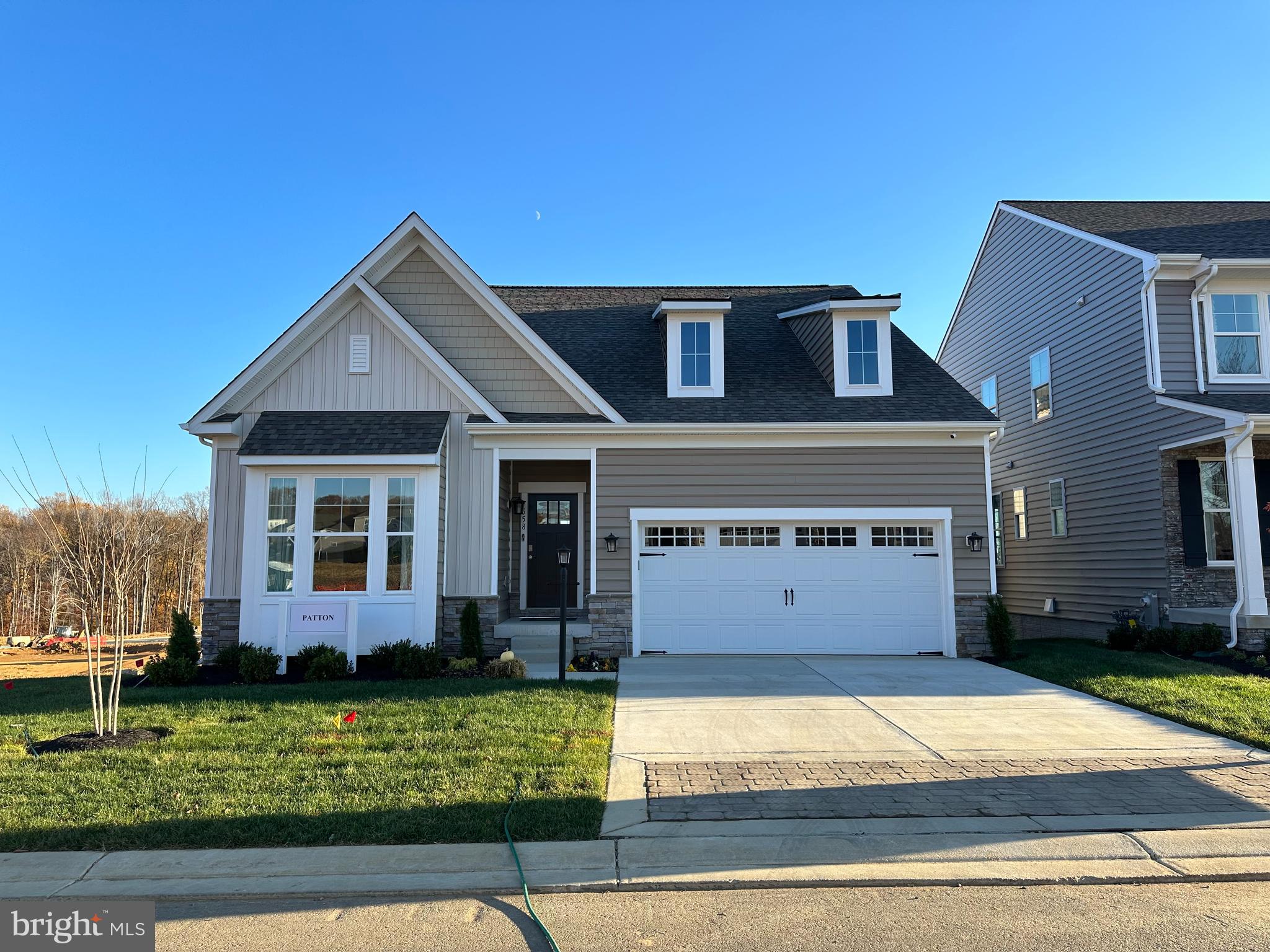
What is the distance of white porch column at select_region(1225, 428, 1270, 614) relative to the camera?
40.2ft

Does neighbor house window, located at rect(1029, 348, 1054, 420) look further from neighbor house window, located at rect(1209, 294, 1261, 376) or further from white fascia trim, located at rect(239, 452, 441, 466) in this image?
white fascia trim, located at rect(239, 452, 441, 466)

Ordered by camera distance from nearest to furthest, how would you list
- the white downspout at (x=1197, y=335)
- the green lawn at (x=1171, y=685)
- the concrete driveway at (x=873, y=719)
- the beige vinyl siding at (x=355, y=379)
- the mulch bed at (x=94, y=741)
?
the mulch bed at (x=94, y=741), the concrete driveway at (x=873, y=719), the green lawn at (x=1171, y=685), the beige vinyl siding at (x=355, y=379), the white downspout at (x=1197, y=335)

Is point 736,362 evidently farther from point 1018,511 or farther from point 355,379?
point 1018,511

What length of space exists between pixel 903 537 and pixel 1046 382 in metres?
6.64

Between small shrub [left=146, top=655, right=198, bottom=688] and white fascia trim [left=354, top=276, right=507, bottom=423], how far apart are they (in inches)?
213

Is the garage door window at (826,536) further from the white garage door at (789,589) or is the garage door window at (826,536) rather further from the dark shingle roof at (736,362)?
the dark shingle roof at (736,362)

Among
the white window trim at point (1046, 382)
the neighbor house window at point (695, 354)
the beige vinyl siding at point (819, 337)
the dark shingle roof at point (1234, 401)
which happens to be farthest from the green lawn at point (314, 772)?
the white window trim at point (1046, 382)

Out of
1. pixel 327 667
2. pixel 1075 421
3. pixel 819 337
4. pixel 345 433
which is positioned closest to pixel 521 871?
pixel 327 667

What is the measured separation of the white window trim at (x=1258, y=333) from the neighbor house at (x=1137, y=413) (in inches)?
0.8

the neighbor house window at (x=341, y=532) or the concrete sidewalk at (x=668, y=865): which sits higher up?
the neighbor house window at (x=341, y=532)

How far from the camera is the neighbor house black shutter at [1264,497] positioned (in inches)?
543

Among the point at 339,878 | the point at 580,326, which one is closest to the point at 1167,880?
the point at 339,878

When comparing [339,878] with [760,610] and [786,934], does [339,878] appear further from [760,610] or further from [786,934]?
[760,610]

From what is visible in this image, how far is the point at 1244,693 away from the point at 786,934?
8234 millimetres
